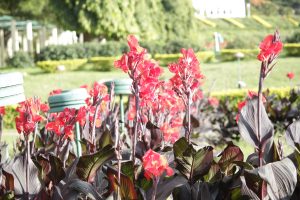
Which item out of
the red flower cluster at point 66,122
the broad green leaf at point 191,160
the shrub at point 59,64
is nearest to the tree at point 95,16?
the shrub at point 59,64

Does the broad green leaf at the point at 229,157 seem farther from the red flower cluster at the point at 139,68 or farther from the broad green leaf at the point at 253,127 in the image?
the red flower cluster at the point at 139,68

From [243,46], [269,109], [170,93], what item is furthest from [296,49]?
[170,93]

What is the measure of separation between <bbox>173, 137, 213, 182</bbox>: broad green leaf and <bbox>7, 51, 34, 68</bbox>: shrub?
2201 cm

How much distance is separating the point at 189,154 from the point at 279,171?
31 centimetres

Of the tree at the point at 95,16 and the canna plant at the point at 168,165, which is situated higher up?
the tree at the point at 95,16

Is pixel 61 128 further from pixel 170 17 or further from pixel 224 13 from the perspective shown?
pixel 170 17

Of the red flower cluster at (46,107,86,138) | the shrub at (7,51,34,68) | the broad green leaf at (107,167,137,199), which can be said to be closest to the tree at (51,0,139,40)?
the shrub at (7,51,34,68)

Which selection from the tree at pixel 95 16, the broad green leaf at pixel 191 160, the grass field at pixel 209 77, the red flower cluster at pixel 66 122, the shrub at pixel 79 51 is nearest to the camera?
the broad green leaf at pixel 191 160

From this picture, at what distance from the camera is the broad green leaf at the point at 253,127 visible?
2.42 m

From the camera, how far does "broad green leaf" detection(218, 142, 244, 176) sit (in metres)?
2.50

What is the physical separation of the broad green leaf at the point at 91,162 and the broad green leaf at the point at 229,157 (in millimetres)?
421

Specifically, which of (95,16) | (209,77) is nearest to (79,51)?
(95,16)

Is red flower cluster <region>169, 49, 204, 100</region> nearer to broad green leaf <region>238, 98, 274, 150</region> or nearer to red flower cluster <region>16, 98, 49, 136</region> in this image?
broad green leaf <region>238, 98, 274, 150</region>

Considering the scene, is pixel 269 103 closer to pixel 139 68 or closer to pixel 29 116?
pixel 29 116
